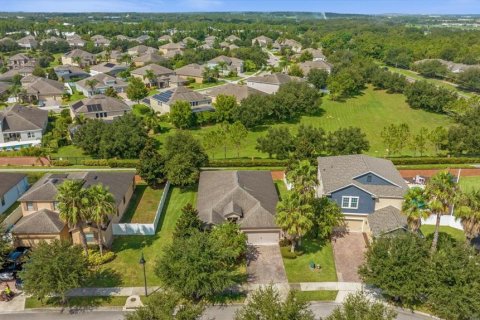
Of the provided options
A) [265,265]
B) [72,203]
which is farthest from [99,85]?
[265,265]

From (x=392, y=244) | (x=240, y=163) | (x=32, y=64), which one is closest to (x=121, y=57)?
(x=32, y=64)

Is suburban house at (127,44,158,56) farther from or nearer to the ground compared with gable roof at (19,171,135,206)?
farther from the ground

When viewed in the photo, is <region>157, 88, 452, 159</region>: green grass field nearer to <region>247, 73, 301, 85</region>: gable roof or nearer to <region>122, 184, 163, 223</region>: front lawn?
<region>247, 73, 301, 85</region>: gable roof

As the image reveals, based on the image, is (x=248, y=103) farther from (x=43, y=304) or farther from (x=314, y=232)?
(x=43, y=304)

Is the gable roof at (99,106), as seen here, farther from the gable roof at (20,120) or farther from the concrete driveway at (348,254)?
the concrete driveway at (348,254)

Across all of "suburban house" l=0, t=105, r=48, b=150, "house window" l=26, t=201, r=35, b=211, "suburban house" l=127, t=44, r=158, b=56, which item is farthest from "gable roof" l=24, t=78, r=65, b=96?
"suburban house" l=127, t=44, r=158, b=56

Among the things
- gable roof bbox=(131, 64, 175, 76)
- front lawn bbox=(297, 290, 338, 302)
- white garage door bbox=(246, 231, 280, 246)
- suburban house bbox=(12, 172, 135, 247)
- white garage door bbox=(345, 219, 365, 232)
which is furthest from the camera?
gable roof bbox=(131, 64, 175, 76)
